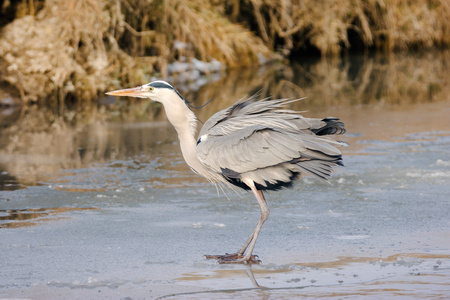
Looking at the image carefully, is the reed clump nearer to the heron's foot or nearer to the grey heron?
the grey heron

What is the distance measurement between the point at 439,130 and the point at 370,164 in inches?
97.4

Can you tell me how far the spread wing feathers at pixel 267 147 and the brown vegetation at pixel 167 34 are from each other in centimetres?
929

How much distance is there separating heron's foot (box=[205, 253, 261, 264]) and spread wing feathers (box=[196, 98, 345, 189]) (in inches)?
25.3

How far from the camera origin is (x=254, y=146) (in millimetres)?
5797

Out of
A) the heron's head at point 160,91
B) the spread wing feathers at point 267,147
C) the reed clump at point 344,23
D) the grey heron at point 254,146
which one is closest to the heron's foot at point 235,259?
the grey heron at point 254,146

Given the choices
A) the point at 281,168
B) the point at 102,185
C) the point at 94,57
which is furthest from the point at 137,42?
the point at 281,168

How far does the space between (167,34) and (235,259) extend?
13.4 m

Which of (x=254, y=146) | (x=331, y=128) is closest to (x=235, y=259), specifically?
(x=254, y=146)

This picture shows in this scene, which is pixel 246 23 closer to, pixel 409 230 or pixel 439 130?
pixel 439 130

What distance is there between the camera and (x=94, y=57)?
15391mm

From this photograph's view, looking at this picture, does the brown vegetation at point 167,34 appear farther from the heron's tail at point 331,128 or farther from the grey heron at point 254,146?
A: the heron's tail at point 331,128

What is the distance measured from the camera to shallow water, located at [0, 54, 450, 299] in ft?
16.4

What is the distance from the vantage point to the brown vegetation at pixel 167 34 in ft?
49.0

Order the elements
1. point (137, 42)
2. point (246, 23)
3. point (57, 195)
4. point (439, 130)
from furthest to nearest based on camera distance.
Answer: point (246, 23), point (137, 42), point (439, 130), point (57, 195)
